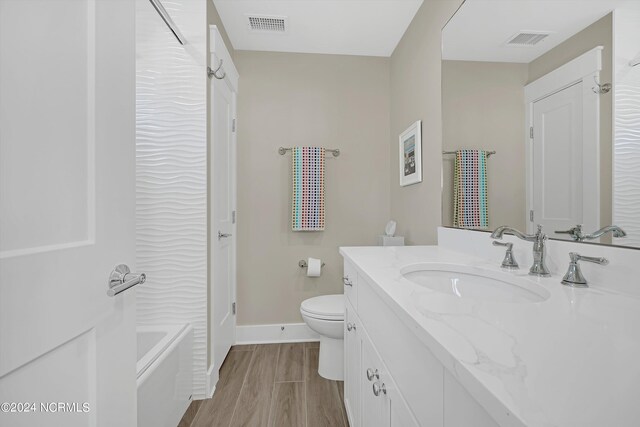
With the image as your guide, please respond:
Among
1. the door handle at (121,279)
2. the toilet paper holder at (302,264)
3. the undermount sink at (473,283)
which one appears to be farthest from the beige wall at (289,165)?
the door handle at (121,279)

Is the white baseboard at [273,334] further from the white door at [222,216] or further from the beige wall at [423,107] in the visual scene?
the beige wall at [423,107]

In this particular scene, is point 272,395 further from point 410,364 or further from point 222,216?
point 410,364

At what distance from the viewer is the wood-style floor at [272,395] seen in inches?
58.9

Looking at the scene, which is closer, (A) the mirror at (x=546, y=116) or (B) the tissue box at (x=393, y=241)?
(A) the mirror at (x=546, y=116)

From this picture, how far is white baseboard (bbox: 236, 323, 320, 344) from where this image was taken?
7.78 feet

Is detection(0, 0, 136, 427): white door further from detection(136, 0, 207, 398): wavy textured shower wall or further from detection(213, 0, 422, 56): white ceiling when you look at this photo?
detection(213, 0, 422, 56): white ceiling

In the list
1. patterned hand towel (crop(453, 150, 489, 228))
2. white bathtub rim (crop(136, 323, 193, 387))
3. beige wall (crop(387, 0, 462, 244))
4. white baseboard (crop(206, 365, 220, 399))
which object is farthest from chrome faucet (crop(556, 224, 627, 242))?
white baseboard (crop(206, 365, 220, 399))

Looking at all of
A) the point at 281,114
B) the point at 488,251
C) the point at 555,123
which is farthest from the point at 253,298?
the point at 555,123

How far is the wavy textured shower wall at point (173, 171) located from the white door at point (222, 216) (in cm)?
12

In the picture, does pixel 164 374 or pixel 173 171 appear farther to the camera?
pixel 173 171

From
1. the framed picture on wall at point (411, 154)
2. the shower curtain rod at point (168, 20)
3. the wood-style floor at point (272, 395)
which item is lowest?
the wood-style floor at point (272, 395)

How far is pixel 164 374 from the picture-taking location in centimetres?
131

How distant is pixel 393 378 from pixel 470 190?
3.31 feet

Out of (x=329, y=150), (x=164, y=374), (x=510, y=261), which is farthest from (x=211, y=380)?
(x=329, y=150)
